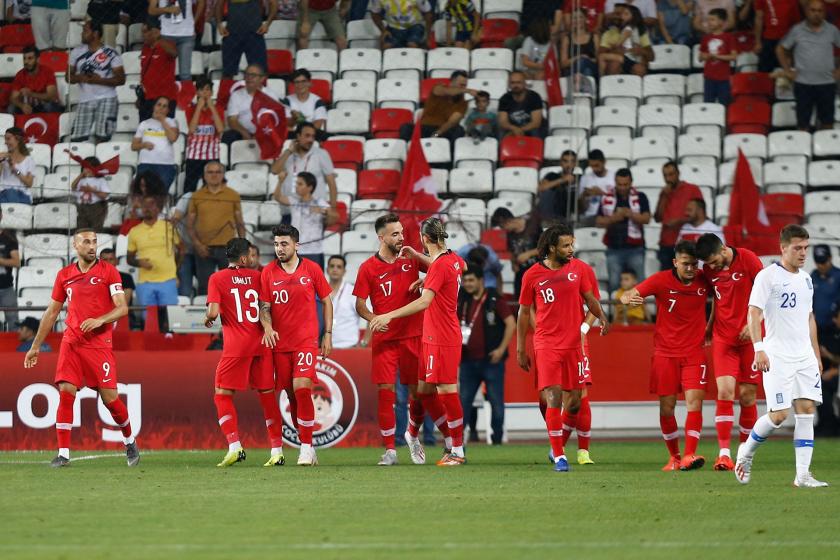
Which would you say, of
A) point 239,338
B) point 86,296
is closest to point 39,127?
point 86,296

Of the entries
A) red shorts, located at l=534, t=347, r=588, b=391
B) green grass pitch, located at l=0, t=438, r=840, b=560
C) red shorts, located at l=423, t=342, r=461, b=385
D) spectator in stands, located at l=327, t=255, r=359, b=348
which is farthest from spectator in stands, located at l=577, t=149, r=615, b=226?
green grass pitch, located at l=0, t=438, r=840, b=560

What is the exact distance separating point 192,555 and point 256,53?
52.0ft

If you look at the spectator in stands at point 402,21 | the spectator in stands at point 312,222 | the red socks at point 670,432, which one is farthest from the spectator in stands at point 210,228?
the spectator in stands at point 402,21

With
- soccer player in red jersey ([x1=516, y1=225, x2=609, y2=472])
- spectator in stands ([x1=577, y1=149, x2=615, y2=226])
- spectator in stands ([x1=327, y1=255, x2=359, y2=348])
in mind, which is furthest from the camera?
spectator in stands ([x1=577, y1=149, x2=615, y2=226])

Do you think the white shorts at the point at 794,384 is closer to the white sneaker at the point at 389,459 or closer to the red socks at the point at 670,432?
the red socks at the point at 670,432

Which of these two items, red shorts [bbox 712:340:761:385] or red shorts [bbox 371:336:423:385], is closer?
red shorts [bbox 712:340:761:385]

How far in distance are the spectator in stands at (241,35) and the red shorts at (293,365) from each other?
948 centimetres

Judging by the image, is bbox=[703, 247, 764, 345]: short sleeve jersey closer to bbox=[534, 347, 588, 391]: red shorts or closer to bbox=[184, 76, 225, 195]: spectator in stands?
bbox=[534, 347, 588, 391]: red shorts

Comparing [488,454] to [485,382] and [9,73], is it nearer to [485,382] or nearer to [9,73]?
[485,382]

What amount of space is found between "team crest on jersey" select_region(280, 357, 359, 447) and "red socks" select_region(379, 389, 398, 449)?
3.07 metres

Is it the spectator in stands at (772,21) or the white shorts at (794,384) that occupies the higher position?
the spectator in stands at (772,21)

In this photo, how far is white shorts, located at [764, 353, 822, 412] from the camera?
10.0 metres

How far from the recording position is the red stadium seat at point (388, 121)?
22.1 meters

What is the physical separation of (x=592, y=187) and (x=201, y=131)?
584cm
